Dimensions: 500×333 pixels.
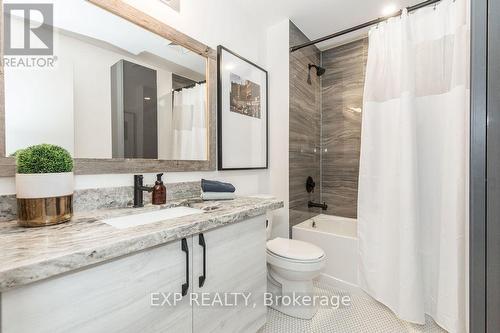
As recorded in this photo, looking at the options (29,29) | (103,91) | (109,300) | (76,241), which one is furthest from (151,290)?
→ (29,29)

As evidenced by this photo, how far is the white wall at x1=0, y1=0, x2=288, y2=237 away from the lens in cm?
136

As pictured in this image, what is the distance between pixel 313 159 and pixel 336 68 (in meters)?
1.08

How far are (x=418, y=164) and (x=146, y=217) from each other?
1.72 meters

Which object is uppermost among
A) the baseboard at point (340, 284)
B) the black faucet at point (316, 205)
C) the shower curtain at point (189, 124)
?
the shower curtain at point (189, 124)

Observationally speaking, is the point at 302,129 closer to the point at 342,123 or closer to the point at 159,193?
the point at 342,123

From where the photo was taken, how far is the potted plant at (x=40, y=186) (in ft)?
2.61

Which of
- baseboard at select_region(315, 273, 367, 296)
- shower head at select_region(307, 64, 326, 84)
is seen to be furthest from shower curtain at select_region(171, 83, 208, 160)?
baseboard at select_region(315, 273, 367, 296)

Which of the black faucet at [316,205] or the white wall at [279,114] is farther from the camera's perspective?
the black faucet at [316,205]

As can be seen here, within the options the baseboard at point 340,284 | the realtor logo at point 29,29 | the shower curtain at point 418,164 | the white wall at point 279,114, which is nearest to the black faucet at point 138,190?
the realtor logo at point 29,29

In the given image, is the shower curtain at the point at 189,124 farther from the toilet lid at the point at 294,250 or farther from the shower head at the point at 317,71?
the shower head at the point at 317,71

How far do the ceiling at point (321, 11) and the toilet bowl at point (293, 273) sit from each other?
6.38 ft

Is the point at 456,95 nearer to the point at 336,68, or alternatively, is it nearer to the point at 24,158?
the point at 336,68

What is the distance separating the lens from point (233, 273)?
45.2 inches

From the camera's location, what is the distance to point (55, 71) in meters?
1.02
